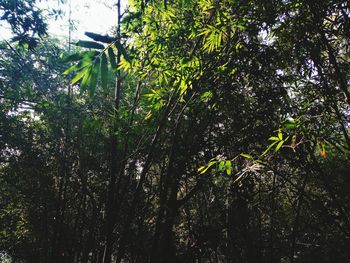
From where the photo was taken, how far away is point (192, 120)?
453 centimetres

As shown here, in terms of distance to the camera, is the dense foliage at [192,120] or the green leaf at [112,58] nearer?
the green leaf at [112,58]

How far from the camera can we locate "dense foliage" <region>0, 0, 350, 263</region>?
2.41 metres

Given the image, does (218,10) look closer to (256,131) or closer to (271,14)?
(271,14)

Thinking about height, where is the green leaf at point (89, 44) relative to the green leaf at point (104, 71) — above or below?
above

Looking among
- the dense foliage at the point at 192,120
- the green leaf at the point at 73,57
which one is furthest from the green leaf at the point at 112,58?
the green leaf at the point at 73,57

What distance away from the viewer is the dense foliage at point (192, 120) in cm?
241

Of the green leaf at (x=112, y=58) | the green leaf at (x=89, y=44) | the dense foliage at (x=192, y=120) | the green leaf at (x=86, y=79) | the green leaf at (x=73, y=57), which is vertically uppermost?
the dense foliage at (x=192, y=120)

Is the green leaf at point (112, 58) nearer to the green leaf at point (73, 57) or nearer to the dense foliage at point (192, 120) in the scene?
the dense foliage at point (192, 120)

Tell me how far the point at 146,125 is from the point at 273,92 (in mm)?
1600

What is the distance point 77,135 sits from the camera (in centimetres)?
650

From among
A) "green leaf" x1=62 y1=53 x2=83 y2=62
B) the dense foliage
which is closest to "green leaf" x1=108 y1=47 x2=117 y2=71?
the dense foliage

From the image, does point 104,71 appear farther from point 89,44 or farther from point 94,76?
point 89,44

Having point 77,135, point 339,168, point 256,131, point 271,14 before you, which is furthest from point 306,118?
point 339,168

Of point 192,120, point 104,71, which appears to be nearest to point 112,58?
point 104,71
